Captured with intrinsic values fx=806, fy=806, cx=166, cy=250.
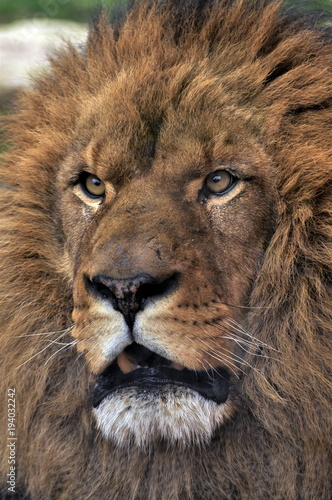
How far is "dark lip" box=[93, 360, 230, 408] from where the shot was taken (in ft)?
9.12

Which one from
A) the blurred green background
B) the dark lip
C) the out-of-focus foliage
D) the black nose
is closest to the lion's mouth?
the dark lip

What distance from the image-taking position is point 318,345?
2.88 m

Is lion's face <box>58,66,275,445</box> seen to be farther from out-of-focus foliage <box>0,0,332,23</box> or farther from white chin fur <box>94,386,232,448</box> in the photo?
out-of-focus foliage <box>0,0,332,23</box>

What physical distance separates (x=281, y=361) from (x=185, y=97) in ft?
3.49

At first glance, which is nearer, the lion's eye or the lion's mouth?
the lion's mouth

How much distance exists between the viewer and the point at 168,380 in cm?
278

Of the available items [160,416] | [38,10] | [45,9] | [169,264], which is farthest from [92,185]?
[38,10]

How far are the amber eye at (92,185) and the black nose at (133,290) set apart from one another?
0.61 m

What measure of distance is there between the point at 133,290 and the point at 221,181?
2.15 ft

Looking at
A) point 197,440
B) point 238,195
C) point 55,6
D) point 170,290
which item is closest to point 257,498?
point 197,440

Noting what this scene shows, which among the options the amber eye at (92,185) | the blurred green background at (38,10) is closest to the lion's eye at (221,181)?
the amber eye at (92,185)

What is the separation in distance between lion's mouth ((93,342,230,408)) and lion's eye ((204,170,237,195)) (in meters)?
0.67

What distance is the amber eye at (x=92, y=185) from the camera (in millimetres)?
3268

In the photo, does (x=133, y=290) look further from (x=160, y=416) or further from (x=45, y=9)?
(x=45, y=9)
